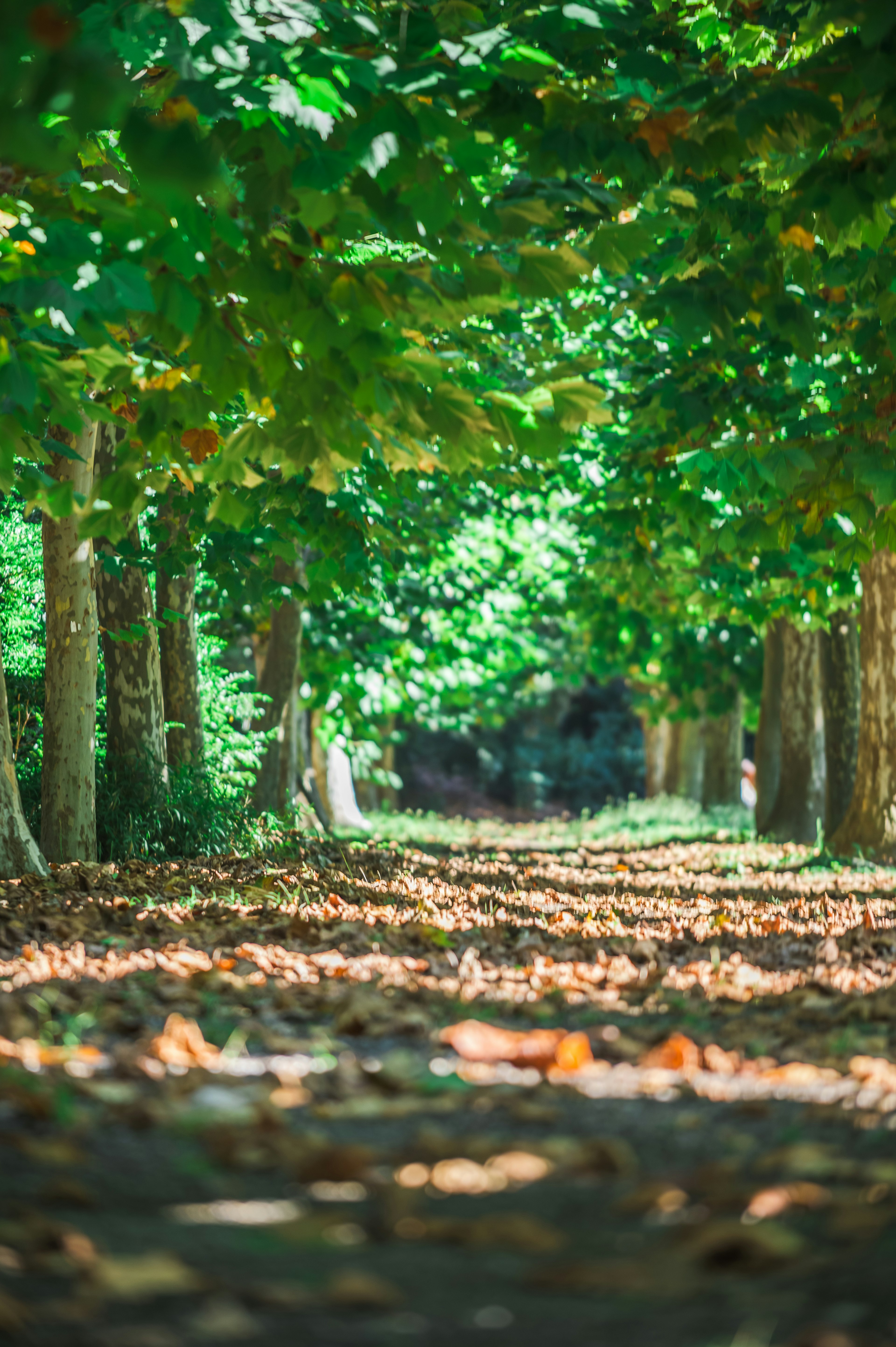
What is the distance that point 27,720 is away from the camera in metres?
9.12

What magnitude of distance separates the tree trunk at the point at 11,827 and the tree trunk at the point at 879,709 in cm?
739

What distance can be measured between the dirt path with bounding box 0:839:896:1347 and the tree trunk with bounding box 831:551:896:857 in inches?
224

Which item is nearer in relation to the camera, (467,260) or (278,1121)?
(278,1121)

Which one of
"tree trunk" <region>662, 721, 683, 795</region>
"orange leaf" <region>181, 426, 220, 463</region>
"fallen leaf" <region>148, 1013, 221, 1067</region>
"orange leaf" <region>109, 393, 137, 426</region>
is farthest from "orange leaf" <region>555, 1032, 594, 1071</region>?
"tree trunk" <region>662, 721, 683, 795</region>

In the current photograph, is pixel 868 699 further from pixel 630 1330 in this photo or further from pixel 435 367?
pixel 630 1330

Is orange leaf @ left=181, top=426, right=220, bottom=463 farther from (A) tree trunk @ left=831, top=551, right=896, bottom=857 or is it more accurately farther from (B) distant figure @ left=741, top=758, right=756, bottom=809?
(B) distant figure @ left=741, top=758, right=756, bottom=809

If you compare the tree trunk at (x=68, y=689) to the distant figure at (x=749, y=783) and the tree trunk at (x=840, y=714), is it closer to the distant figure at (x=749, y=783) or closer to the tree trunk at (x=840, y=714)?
the tree trunk at (x=840, y=714)

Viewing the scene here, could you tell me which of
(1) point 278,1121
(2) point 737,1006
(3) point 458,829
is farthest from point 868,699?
(3) point 458,829

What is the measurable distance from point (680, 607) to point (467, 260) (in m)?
13.2

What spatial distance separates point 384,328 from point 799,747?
10887mm

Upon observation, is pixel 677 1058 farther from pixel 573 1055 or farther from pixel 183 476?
pixel 183 476

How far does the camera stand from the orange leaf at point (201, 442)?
6051mm

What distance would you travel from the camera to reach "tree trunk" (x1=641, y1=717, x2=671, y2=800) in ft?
86.9

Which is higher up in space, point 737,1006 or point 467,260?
point 467,260
